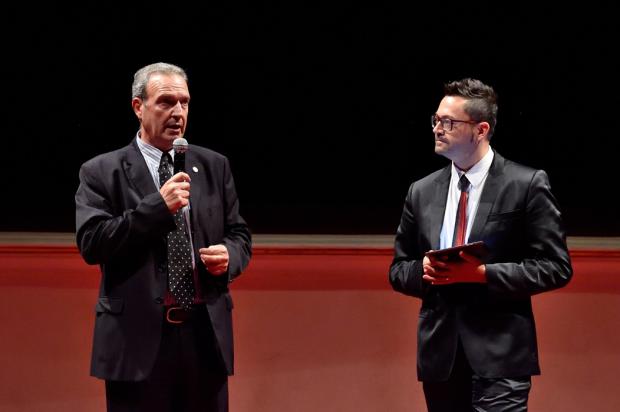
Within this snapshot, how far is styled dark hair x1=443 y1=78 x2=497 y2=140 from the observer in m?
2.07

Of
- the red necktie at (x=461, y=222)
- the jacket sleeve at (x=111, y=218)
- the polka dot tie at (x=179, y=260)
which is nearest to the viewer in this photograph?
the jacket sleeve at (x=111, y=218)

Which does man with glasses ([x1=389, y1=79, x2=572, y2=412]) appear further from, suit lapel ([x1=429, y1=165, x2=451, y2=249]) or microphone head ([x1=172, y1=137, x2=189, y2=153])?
microphone head ([x1=172, y1=137, x2=189, y2=153])

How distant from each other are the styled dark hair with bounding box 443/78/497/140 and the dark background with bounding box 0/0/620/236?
1.47m

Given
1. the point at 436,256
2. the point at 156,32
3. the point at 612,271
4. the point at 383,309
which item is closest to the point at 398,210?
the point at 383,309

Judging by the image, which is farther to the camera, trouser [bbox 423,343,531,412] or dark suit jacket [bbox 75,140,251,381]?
trouser [bbox 423,343,531,412]

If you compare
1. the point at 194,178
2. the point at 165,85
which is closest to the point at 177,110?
the point at 165,85

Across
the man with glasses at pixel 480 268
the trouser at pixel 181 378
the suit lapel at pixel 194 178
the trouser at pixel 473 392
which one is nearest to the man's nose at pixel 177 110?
the suit lapel at pixel 194 178

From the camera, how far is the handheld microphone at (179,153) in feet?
6.03

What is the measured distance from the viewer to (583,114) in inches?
144

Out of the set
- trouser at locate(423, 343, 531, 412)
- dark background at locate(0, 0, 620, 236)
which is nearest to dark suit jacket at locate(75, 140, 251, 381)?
trouser at locate(423, 343, 531, 412)

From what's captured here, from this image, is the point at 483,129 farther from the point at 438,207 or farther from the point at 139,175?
the point at 139,175

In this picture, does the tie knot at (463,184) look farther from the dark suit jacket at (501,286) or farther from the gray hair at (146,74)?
the gray hair at (146,74)

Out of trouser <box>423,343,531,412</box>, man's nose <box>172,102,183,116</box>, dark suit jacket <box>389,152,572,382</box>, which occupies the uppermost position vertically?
man's nose <box>172,102,183,116</box>

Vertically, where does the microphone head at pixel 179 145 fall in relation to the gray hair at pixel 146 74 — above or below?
below
